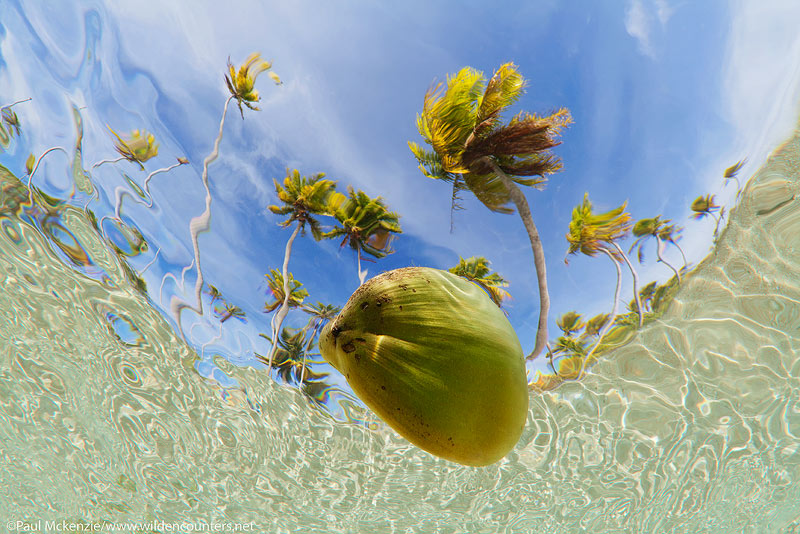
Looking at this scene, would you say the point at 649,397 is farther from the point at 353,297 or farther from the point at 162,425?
the point at 162,425

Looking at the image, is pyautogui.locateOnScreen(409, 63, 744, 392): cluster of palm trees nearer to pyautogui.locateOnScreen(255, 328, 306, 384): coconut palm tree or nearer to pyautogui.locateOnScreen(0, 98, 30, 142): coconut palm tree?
pyautogui.locateOnScreen(255, 328, 306, 384): coconut palm tree

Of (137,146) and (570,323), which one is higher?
(137,146)

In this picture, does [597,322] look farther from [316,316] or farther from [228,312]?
[228,312]

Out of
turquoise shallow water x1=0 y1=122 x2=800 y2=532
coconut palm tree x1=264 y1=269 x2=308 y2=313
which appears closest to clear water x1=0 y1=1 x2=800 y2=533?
turquoise shallow water x1=0 y1=122 x2=800 y2=532

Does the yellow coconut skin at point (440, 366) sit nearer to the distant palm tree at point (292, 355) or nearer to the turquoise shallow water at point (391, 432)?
the distant palm tree at point (292, 355)

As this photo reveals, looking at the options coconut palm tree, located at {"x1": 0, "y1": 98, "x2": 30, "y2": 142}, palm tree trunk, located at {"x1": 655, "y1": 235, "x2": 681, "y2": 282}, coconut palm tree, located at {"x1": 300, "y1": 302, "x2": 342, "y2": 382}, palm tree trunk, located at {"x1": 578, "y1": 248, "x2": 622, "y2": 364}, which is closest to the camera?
coconut palm tree, located at {"x1": 0, "y1": 98, "x2": 30, "y2": 142}

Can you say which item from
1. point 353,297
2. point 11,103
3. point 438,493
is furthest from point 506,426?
point 438,493

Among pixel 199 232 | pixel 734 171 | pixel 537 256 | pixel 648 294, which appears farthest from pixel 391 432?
pixel 734 171
